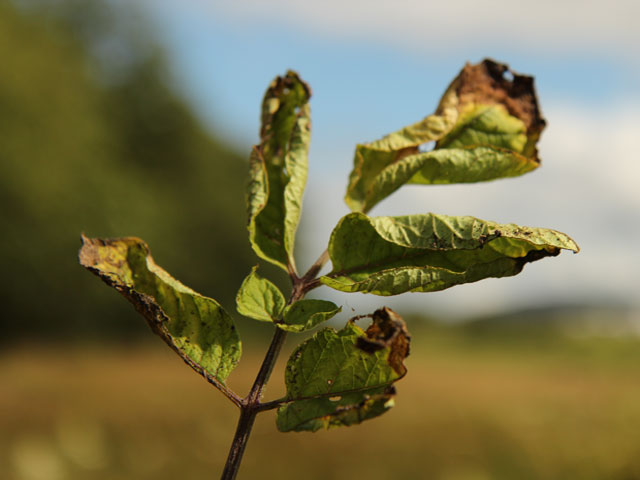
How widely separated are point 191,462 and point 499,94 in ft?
19.5

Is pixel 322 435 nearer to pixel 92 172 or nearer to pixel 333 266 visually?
pixel 333 266

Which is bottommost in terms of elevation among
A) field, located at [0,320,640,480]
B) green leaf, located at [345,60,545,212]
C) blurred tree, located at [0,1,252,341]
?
field, located at [0,320,640,480]

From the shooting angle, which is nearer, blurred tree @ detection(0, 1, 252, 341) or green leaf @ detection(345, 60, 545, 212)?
green leaf @ detection(345, 60, 545, 212)

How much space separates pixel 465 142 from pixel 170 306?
418 mm

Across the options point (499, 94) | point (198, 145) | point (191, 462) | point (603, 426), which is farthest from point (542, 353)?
point (499, 94)

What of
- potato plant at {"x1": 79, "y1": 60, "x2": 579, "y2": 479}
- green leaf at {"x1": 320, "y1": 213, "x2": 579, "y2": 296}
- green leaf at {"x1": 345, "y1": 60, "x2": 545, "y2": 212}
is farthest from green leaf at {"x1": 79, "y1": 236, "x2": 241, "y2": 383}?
green leaf at {"x1": 345, "y1": 60, "x2": 545, "y2": 212}

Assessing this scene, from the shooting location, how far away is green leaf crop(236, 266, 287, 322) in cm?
65

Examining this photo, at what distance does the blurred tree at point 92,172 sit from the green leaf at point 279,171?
45.1 feet

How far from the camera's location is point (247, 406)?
554 mm

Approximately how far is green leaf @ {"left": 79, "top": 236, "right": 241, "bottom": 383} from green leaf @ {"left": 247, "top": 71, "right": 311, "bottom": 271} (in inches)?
3.6

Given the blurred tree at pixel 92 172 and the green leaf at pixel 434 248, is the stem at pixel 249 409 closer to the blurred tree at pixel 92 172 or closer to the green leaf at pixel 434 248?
the green leaf at pixel 434 248

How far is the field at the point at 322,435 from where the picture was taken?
609cm

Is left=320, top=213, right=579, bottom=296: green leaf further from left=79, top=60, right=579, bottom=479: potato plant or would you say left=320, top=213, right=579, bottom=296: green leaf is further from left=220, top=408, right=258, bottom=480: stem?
left=220, top=408, right=258, bottom=480: stem

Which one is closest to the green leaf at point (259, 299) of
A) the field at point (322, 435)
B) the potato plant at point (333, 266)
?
the potato plant at point (333, 266)
